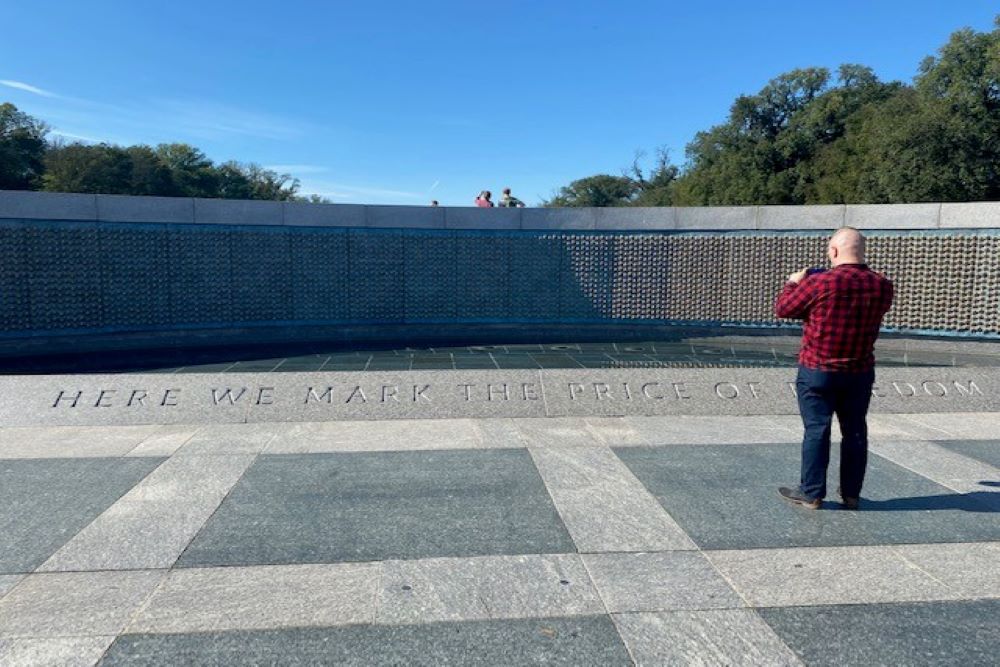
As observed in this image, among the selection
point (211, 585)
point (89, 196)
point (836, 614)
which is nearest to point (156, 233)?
point (89, 196)

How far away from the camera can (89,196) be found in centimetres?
1025

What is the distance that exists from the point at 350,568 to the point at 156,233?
352 inches

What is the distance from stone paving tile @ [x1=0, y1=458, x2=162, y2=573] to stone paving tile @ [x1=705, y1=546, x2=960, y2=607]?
3605 millimetres

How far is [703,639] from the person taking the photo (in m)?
2.77

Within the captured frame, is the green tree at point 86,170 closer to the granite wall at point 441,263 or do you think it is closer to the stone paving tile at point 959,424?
the granite wall at point 441,263

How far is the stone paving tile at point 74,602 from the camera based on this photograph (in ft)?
9.31

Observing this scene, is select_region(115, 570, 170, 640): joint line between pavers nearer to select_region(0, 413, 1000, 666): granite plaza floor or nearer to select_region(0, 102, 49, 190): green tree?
select_region(0, 413, 1000, 666): granite plaza floor

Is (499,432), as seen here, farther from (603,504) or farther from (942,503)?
(942,503)

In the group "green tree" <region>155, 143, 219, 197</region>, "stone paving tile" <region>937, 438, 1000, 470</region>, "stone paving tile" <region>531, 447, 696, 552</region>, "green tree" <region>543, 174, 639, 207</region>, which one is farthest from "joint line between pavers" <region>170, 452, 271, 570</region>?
"green tree" <region>543, 174, 639, 207</region>

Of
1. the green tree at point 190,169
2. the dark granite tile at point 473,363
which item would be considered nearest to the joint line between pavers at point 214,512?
the dark granite tile at point 473,363

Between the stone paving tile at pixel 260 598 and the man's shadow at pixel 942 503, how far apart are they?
3187mm

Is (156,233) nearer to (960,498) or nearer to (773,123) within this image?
(960,498)

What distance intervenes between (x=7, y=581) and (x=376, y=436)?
3051 mm

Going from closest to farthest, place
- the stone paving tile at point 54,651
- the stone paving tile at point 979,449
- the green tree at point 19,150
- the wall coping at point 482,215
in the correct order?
the stone paving tile at point 54,651 → the stone paving tile at point 979,449 → the wall coping at point 482,215 → the green tree at point 19,150
